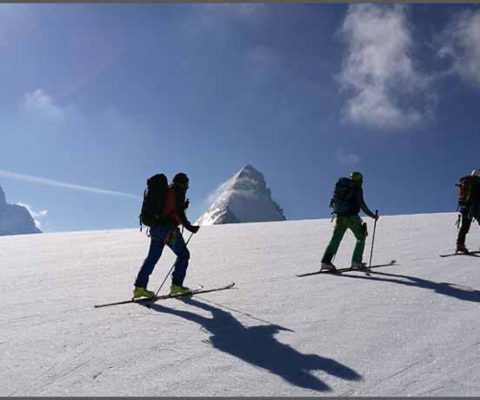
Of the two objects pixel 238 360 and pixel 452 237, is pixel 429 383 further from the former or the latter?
pixel 452 237

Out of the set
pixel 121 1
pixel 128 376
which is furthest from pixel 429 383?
pixel 121 1

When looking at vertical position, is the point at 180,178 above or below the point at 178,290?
above

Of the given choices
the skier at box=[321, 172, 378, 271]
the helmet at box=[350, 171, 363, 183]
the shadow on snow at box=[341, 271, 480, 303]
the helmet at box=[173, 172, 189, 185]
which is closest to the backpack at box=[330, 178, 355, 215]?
the skier at box=[321, 172, 378, 271]

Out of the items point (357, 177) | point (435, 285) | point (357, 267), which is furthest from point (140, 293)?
point (357, 177)

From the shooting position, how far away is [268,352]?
483cm

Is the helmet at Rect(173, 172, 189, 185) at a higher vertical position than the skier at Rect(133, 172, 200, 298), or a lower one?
higher

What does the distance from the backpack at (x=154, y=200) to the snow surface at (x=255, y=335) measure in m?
1.41

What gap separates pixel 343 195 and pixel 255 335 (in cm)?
516

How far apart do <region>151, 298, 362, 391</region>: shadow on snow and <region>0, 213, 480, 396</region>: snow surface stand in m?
0.01

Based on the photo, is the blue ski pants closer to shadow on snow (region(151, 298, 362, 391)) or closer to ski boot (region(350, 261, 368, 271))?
shadow on snow (region(151, 298, 362, 391))

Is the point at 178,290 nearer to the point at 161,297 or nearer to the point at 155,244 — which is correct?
the point at 161,297

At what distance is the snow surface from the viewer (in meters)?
4.08

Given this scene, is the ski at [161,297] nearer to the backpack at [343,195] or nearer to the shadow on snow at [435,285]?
the shadow on snow at [435,285]

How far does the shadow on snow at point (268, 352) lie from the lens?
4.19 meters
